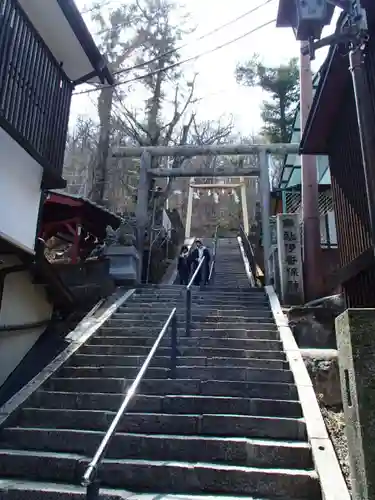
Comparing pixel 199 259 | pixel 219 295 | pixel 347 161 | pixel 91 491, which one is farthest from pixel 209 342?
pixel 199 259

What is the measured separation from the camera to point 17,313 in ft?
33.3

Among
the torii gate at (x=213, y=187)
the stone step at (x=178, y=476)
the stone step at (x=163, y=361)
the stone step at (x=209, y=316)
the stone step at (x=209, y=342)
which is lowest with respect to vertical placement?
the stone step at (x=178, y=476)

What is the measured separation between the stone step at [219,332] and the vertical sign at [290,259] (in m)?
2.15

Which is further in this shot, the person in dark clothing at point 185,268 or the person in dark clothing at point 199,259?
the person in dark clothing at point 185,268

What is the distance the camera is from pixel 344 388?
9.96 ft

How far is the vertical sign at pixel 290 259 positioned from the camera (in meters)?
10.9

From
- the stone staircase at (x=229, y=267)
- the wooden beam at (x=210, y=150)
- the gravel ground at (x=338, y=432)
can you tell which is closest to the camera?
the gravel ground at (x=338, y=432)

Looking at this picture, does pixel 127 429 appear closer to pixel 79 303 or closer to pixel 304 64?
pixel 79 303

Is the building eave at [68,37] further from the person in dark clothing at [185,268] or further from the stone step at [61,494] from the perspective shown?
the stone step at [61,494]

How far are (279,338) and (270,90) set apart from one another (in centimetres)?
→ 2041

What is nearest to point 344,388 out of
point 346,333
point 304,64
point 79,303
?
point 346,333

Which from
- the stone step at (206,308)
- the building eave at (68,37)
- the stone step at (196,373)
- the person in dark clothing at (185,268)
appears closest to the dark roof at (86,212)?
the person in dark clothing at (185,268)

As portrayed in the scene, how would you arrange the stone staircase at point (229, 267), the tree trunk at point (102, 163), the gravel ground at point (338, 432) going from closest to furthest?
the gravel ground at point (338, 432), the stone staircase at point (229, 267), the tree trunk at point (102, 163)

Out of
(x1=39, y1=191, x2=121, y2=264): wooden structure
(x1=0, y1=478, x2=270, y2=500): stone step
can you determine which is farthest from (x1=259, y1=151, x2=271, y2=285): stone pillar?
(x1=0, y1=478, x2=270, y2=500): stone step
